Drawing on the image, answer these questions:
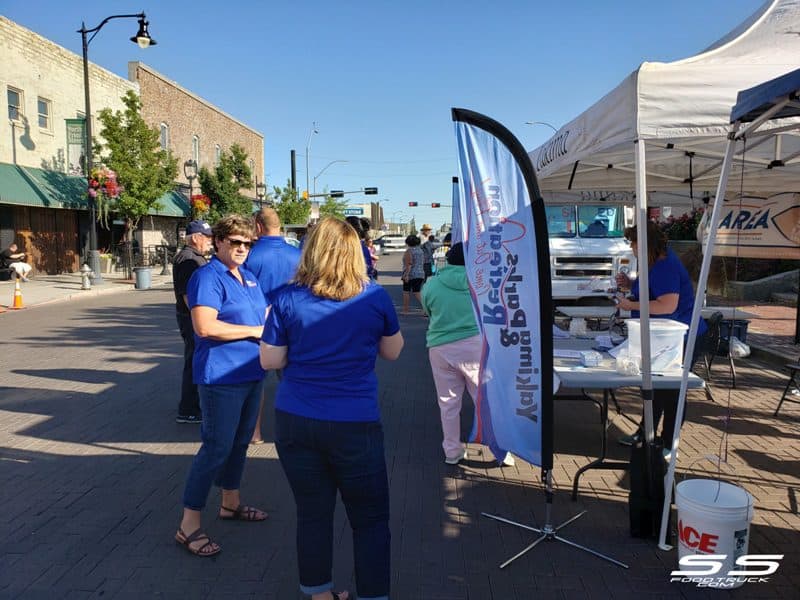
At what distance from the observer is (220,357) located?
136 inches

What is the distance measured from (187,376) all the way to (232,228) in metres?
2.83

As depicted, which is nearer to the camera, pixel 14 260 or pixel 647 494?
pixel 647 494

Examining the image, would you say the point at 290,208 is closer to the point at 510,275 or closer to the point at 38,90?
the point at 38,90

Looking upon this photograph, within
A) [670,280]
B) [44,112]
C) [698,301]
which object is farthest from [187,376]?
[44,112]

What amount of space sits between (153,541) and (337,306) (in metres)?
2.18

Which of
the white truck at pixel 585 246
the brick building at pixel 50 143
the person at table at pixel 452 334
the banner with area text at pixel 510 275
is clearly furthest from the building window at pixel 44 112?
the banner with area text at pixel 510 275

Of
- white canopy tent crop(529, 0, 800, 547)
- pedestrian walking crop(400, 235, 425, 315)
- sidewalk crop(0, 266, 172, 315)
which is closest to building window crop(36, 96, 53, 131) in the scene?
sidewalk crop(0, 266, 172, 315)

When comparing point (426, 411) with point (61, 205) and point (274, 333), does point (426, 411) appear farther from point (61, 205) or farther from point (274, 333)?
point (61, 205)

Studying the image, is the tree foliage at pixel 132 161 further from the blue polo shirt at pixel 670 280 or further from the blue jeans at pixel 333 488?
the blue jeans at pixel 333 488

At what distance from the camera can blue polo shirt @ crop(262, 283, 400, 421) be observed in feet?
8.57

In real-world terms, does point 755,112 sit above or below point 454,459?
above

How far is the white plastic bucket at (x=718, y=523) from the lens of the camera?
123 inches

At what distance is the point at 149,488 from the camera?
4570 mm

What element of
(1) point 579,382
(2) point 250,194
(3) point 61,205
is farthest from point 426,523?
(2) point 250,194
